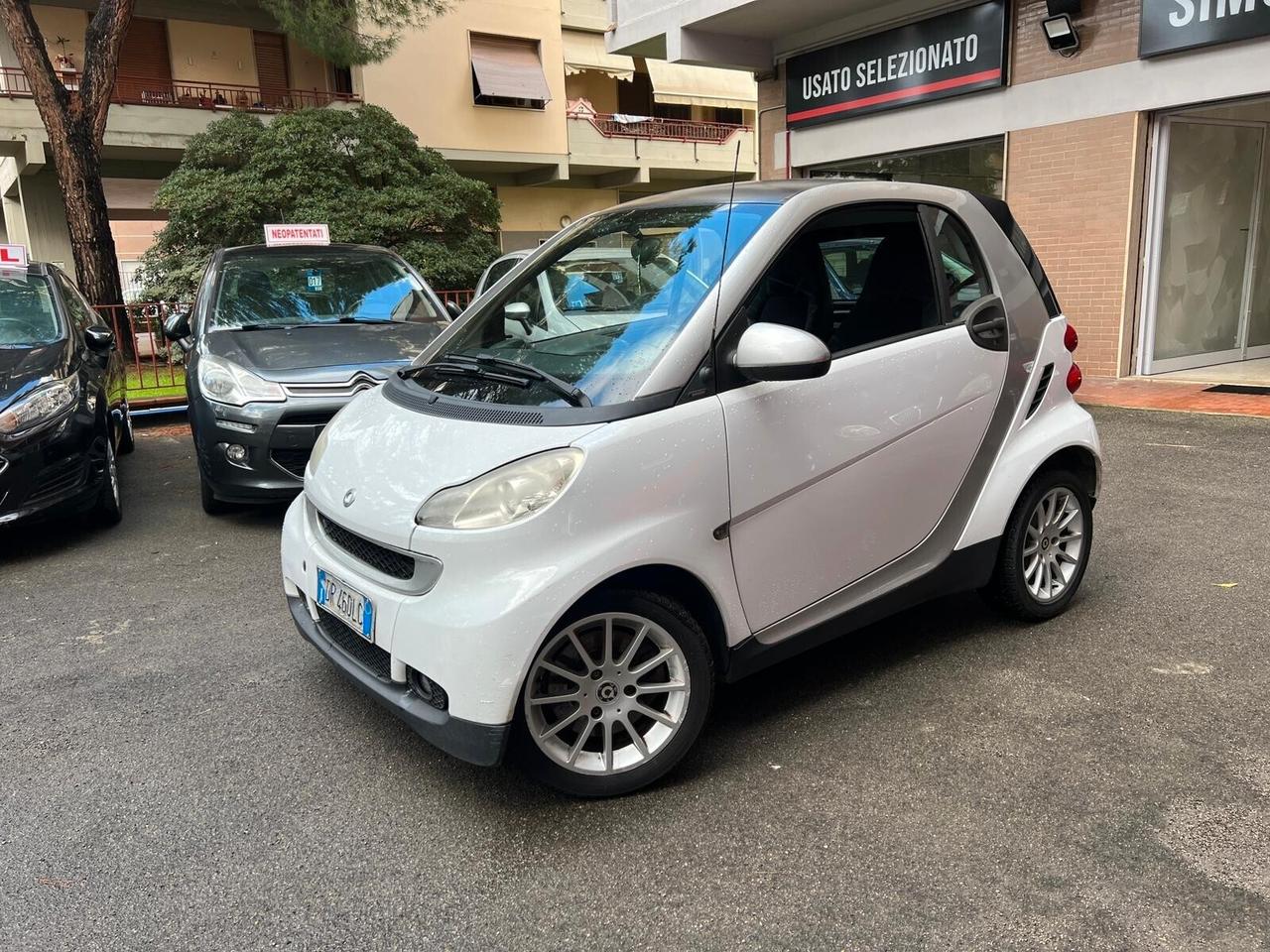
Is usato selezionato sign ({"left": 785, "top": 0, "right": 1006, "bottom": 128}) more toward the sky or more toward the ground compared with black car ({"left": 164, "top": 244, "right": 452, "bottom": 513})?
more toward the sky

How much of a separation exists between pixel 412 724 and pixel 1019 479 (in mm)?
2399

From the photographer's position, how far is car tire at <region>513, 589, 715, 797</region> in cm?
264

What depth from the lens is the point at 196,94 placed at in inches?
794

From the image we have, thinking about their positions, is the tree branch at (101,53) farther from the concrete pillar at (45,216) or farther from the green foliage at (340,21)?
the concrete pillar at (45,216)

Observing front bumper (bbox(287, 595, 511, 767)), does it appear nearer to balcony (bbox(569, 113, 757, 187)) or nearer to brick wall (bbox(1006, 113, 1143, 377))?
brick wall (bbox(1006, 113, 1143, 377))

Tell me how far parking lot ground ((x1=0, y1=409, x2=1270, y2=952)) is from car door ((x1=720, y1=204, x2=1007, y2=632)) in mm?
584

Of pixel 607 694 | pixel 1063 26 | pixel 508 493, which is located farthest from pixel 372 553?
pixel 1063 26

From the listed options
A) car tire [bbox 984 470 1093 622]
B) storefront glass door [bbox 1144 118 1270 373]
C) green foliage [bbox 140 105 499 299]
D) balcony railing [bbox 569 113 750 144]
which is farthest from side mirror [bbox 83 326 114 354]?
balcony railing [bbox 569 113 750 144]

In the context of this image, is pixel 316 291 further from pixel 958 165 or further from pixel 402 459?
pixel 958 165

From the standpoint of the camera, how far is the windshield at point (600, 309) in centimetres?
287

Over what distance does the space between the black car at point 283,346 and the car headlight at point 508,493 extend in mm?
3060

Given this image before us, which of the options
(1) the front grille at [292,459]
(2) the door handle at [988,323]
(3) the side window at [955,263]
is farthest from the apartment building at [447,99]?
(2) the door handle at [988,323]

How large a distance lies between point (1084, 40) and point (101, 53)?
1089 cm

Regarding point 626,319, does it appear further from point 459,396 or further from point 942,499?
point 942,499
